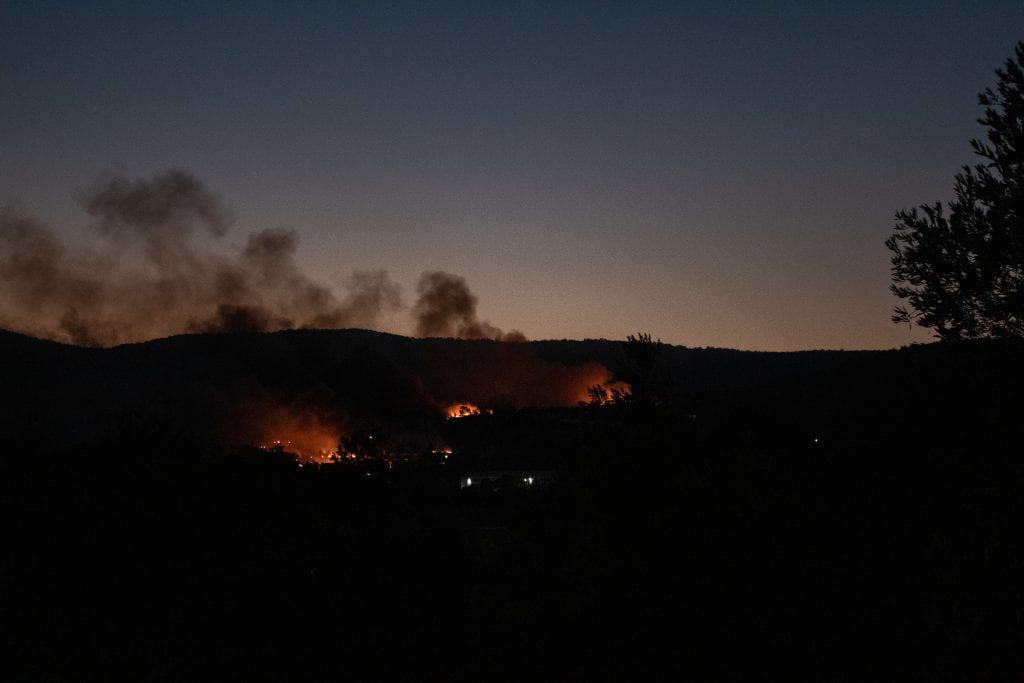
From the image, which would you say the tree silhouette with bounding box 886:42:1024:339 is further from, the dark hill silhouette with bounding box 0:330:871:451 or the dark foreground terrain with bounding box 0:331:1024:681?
the dark hill silhouette with bounding box 0:330:871:451

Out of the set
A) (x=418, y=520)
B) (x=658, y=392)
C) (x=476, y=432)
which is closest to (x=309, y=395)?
(x=476, y=432)

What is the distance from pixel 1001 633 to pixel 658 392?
703 cm

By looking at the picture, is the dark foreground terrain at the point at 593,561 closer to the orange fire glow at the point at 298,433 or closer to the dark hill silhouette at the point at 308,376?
the dark hill silhouette at the point at 308,376

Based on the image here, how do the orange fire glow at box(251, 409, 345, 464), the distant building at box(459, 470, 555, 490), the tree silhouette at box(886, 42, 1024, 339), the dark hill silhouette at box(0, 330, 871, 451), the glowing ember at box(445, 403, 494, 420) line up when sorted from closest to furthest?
the tree silhouette at box(886, 42, 1024, 339)
the distant building at box(459, 470, 555, 490)
the orange fire glow at box(251, 409, 345, 464)
the dark hill silhouette at box(0, 330, 871, 451)
the glowing ember at box(445, 403, 494, 420)

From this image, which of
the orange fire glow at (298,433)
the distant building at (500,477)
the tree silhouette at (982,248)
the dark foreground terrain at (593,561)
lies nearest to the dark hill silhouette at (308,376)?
the orange fire glow at (298,433)

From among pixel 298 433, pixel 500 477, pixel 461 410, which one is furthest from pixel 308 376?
pixel 500 477

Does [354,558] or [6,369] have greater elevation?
[6,369]

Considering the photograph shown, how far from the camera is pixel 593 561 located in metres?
11.6

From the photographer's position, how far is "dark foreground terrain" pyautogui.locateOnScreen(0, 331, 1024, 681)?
33.7 feet

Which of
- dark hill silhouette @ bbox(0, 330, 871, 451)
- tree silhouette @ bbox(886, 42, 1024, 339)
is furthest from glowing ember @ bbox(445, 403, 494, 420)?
tree silhouette @ bbox(886, 42, 1024, 339)

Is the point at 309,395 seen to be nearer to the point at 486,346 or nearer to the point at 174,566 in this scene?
the point at 486,346

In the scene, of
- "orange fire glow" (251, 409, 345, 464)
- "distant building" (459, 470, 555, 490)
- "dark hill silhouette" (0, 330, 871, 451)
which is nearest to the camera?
"distant building" (459, 470, 555, 490)

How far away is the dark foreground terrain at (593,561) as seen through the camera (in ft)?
33.7

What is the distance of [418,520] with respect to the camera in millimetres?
30266
